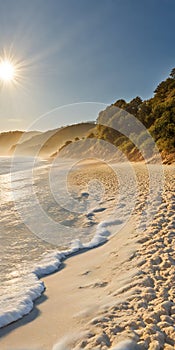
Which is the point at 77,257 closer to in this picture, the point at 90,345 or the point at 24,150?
the point at 90,345

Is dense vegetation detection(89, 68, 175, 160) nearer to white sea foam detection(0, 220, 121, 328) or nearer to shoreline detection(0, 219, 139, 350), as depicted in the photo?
white sea foam detection(0, 220, 121, 328)

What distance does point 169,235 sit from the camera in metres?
5.90

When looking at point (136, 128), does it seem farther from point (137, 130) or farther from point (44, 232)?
point (44, 232)

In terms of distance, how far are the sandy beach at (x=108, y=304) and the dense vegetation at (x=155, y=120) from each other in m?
22.9

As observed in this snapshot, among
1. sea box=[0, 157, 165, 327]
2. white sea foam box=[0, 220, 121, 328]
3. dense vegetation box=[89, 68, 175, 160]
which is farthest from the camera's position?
dense vegetation box=[89, 68, 175, 160]

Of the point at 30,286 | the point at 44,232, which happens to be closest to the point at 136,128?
the point at 44,232

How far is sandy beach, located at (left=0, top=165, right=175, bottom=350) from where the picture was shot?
2992 millimetres

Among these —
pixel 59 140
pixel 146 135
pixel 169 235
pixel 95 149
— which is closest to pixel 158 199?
pixel 169 235

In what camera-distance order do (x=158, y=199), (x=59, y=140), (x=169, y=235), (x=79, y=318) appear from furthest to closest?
1. (x=59, y=140)
2. (x=158, y=199)
3. (x=169, y=235)
4. (x=79, y=318)

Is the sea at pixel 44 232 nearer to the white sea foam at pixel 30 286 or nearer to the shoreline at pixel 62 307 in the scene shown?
the white sea foam at pixel 30 286

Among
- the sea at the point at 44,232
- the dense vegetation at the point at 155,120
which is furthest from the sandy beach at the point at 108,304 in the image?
the dense vegetation at the point at 155,120

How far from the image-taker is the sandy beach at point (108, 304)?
2.99 metres

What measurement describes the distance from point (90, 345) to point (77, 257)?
326cm

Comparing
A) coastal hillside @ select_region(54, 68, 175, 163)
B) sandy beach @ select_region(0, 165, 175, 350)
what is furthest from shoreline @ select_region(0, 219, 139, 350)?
coastal hillside @ select_region(54, 68, 175, 163)
